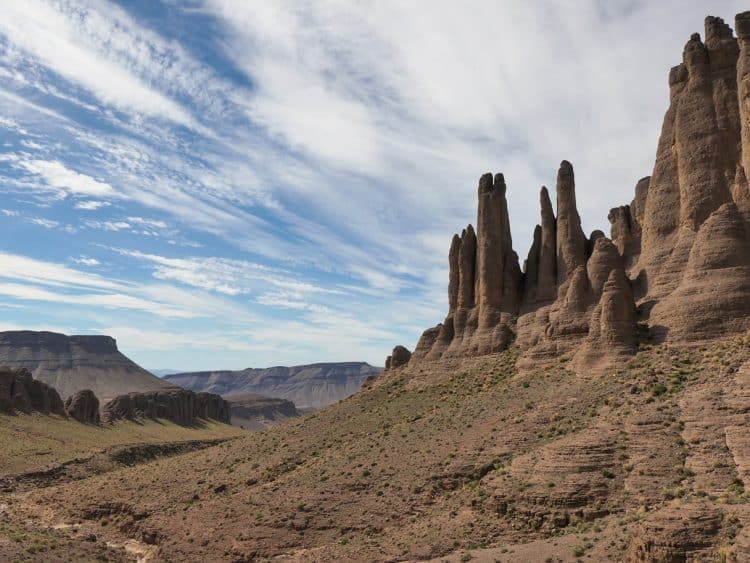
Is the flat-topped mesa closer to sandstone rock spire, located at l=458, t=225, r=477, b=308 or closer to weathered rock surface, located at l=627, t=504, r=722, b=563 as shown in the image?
sandstone rock spire, located at l=458, t=225, r=477, b=308

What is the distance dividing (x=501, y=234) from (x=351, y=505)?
33.7 metres

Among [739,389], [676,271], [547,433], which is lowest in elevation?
[547,433]

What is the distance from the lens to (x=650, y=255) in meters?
51.4

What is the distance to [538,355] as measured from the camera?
172ft

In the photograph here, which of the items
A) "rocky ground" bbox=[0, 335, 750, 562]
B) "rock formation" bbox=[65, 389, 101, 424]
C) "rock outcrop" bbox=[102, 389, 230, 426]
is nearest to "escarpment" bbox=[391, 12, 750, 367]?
"rocky ground" bbox=[0, 335, 750, 562]

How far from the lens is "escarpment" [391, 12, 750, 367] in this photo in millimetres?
43969

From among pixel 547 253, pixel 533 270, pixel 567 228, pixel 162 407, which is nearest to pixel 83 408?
pixel 162 407

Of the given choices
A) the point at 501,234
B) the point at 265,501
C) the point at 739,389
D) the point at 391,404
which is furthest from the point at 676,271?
the point at 265,501

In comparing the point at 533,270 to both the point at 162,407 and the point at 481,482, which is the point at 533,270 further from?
the point at 162,407

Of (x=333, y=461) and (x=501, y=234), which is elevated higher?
(x=501, y=234)

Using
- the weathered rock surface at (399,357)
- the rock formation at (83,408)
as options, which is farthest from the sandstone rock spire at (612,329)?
the rock formation at (83,408)

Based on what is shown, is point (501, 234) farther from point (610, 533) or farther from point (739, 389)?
point (610, 533)

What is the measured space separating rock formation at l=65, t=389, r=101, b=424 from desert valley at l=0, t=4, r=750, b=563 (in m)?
64.0

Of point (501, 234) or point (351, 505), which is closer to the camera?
point (351, 505)
